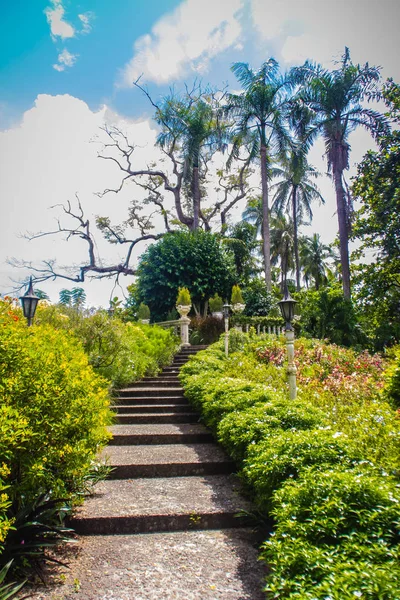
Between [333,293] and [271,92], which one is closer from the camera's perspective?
[333,293]

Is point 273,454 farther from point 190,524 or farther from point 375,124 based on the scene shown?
point 375,124

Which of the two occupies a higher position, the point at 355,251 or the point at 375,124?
the point at 375,124

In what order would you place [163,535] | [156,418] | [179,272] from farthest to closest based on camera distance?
[179,272] < [156,418] < [163,535]

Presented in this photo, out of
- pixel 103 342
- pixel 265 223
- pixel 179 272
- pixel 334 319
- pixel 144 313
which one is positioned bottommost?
pixel 103 342

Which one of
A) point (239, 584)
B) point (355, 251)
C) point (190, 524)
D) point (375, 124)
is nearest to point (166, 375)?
point (190, 524)

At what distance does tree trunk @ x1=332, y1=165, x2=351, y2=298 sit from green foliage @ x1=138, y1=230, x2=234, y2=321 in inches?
217

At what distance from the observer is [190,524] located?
3.44 metres

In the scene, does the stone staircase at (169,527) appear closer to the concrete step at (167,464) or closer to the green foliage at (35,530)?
the concrete step at (167,464)

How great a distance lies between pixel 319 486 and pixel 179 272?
635 inches

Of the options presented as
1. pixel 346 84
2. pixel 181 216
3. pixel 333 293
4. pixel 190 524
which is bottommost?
pixel 190 524

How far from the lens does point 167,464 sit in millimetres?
4641

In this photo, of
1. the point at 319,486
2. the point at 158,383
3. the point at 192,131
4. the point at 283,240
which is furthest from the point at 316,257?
the point at 319,486

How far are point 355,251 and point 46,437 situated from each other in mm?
17829

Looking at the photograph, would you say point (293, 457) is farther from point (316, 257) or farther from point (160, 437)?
point (316, 257)
